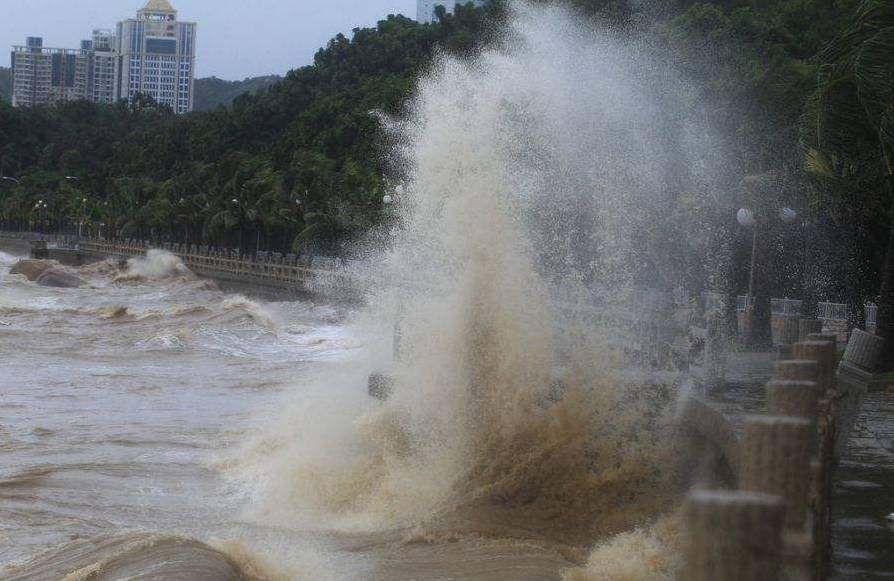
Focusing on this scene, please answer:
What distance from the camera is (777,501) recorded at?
293 centimetres

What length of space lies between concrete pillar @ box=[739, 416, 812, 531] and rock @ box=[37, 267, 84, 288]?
5830 cm

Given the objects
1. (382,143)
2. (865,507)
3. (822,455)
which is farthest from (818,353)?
(382,143)

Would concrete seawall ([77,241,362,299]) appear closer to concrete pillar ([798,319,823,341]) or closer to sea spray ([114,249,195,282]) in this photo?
sea spray ([114,249,195,282])

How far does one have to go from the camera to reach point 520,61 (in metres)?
17.6

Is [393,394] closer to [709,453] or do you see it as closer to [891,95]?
[709,453]

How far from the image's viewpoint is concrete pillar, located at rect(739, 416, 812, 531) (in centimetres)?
373

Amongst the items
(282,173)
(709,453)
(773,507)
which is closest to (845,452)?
(709,453)

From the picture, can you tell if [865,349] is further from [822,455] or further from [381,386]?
[822,455]

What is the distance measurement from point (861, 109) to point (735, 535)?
12.8 m

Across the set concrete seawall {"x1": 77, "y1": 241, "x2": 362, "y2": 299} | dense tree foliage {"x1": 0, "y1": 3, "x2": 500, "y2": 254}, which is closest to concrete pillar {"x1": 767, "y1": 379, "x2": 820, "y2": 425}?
concrete seawall {"x1": 77, "y1": 241, "x2": 362, "y2": 299}

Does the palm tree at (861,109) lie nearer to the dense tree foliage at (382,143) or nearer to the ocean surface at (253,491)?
the dense tree foliage at (382,143)

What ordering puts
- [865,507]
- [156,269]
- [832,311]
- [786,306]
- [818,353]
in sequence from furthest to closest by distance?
[156,269], [832,311], [786,306], [865,507], [818,353]

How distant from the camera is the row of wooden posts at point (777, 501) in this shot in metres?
2.96

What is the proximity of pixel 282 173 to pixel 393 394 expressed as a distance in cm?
6768
